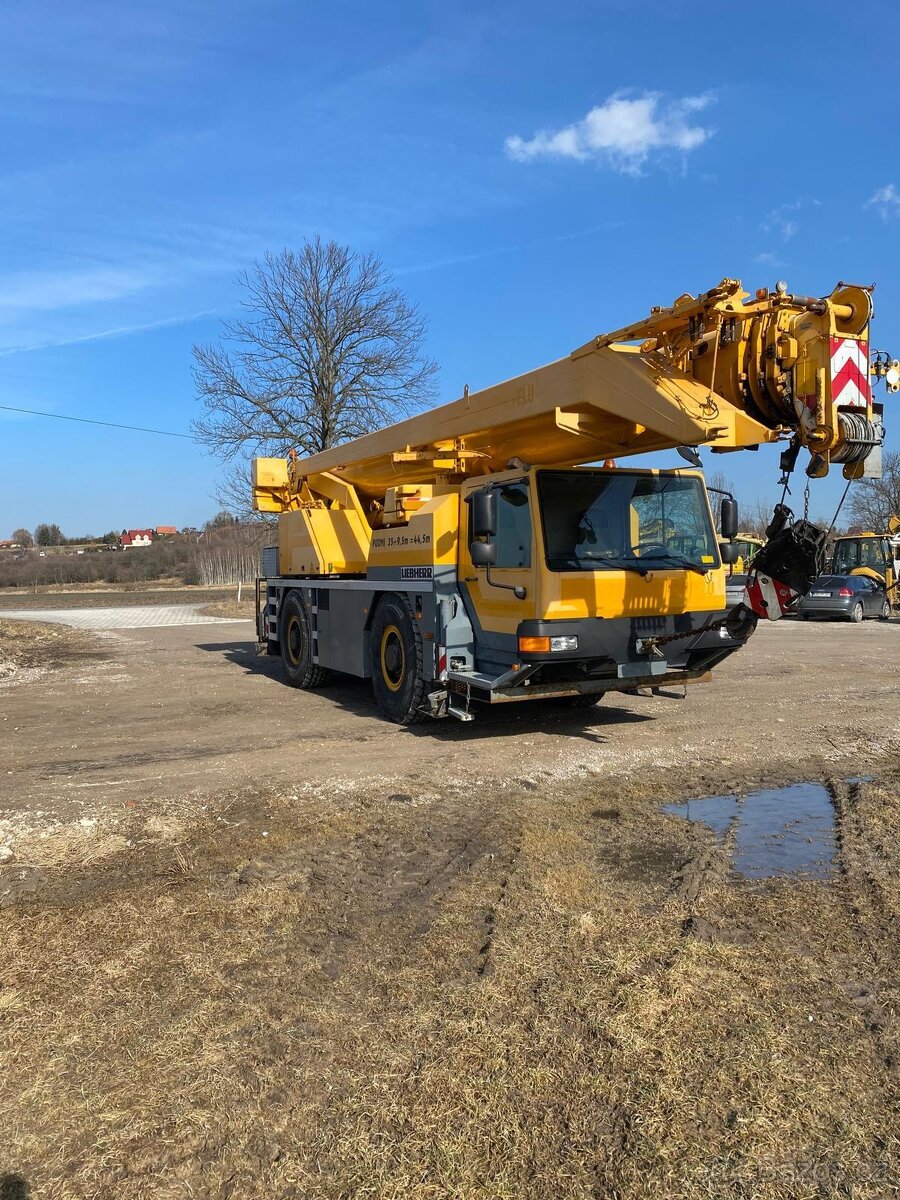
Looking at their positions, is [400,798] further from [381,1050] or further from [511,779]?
[381,1050]

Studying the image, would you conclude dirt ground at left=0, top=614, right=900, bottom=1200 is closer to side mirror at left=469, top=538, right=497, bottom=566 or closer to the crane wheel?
side mirror at left=469, top=538, right=497, bottom=566

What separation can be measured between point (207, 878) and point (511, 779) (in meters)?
2.83

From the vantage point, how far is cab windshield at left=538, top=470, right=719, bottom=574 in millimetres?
7434

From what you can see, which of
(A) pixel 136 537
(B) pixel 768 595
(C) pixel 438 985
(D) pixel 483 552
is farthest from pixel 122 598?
(A) pixel 136 537

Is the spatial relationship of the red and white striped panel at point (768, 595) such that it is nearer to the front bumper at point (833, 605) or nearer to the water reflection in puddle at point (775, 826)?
the water reflection in puddle at point (775, 826)

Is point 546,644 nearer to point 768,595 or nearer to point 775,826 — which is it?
point 768,595

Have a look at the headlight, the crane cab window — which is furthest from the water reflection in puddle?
the crane cab window

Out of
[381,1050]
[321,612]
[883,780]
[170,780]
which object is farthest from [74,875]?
[321,612]

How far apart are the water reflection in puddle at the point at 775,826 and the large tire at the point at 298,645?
263 inches

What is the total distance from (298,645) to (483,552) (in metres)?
5.75

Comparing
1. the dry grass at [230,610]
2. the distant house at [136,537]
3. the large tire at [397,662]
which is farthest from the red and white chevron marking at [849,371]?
the distant house at [136,537]

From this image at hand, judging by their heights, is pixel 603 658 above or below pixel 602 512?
below

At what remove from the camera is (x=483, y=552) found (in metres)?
7.45

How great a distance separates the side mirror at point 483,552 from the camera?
7449 mm
